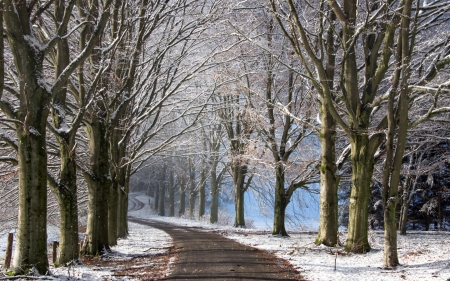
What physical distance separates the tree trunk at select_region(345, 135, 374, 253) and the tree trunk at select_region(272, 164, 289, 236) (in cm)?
663

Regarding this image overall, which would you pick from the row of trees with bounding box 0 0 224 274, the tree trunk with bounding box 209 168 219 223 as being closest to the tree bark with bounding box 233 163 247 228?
the tree trunk with bounding box 209 168 219 223

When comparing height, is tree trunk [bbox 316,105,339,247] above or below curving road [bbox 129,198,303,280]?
above

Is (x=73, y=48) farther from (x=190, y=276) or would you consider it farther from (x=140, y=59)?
(x=190, y=276)

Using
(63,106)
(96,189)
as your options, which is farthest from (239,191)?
(63,106)

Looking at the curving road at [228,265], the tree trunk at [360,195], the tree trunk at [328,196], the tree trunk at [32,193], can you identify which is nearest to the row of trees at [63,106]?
the tree trunk at [32,193]

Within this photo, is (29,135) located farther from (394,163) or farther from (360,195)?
(360,195)

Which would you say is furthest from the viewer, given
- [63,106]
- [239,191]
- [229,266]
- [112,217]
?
[239,191]

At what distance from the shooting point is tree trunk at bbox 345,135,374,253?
10164mm

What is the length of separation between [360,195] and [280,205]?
7.22 meters

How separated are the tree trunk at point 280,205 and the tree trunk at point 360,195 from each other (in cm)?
663

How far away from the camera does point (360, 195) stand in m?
10.2

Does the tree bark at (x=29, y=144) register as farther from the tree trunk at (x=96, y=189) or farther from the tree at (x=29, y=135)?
the tree trunk at (x=96, y=189)

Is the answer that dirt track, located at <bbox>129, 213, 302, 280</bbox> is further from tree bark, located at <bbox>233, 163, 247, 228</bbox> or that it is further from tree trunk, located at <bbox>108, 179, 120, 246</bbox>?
tree bark, located at <bbox>233, 163, 247, 228</bbox>

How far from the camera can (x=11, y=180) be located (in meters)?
14.6
